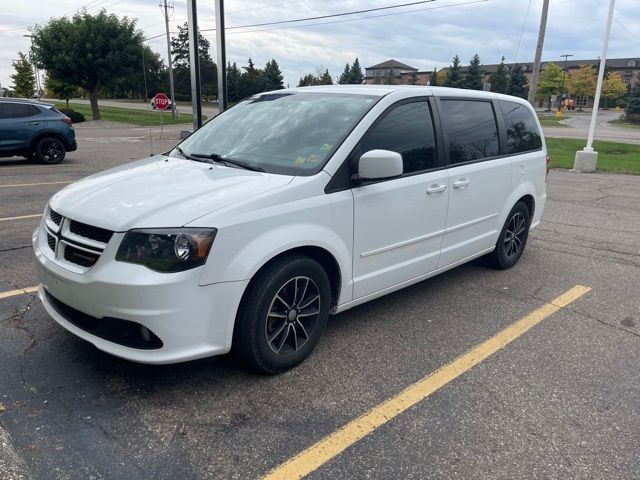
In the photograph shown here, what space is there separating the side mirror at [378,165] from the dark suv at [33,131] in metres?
Answer: 12.3

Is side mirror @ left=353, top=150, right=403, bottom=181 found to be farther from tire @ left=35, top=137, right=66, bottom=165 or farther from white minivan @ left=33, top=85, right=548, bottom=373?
tire @ left=35, top=137, right=66, bottom=165

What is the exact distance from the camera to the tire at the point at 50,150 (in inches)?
527

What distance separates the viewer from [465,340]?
12.8ft

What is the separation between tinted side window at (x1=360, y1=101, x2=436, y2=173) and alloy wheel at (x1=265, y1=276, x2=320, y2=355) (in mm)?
1054

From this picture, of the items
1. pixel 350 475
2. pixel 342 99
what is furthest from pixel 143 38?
pixel 350 475

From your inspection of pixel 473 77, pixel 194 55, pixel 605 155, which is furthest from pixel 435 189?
pixel 473 77

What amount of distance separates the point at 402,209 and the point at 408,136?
1.95 feet

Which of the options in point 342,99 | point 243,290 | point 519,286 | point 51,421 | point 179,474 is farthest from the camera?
point 519,286

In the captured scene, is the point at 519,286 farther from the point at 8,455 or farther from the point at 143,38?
the point at 143,38

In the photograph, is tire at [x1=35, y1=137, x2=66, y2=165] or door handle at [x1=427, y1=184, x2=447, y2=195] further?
tire at [x1=35, y1=137, x2=66, y2=165]

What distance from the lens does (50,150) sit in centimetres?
1363

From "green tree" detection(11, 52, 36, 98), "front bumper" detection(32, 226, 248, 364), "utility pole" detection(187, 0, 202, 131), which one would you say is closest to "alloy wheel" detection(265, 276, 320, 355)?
"front bumper" detection(32, 226, 248, 364)

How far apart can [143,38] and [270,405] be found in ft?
118

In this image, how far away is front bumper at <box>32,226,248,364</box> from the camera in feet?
→ 8.90
